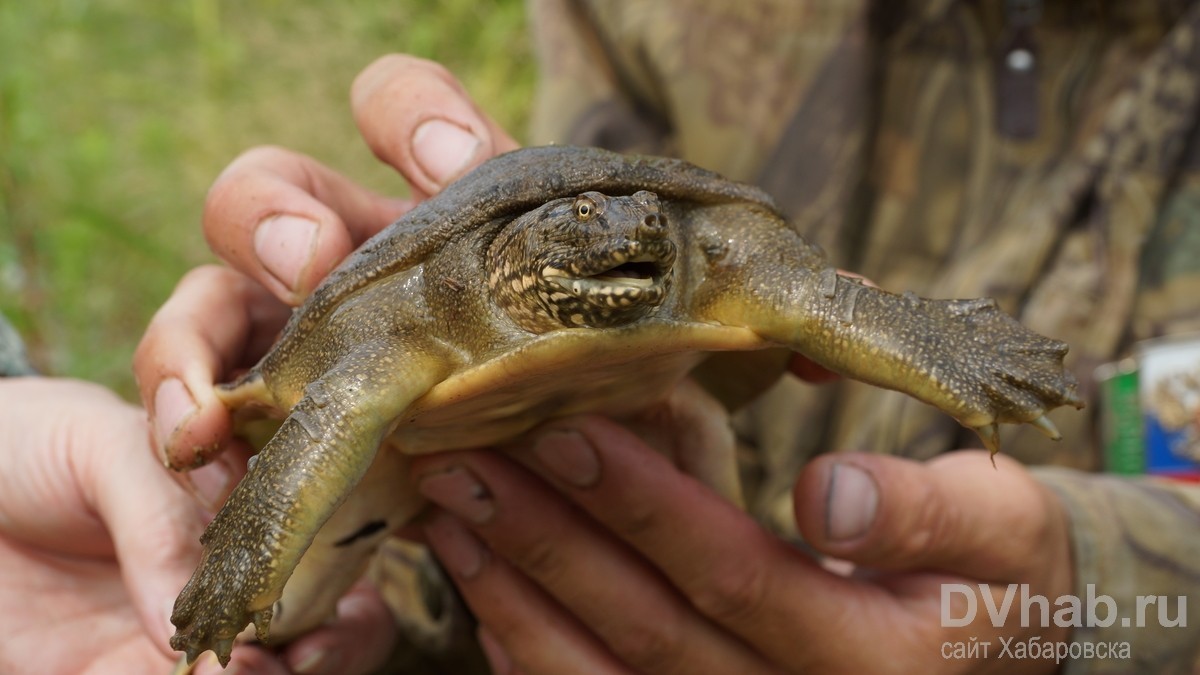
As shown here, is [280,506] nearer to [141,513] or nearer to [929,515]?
[141,513]

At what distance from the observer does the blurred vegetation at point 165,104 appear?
4391 millimetres

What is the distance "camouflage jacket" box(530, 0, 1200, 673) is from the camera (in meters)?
2.27

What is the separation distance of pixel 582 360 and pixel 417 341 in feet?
0.89

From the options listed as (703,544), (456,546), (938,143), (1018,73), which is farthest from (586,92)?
(703,544)

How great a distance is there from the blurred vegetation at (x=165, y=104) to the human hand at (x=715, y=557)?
3.16 m

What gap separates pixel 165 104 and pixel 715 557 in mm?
5658

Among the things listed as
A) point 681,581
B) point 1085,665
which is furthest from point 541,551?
point 1085,665

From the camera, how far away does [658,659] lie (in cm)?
174

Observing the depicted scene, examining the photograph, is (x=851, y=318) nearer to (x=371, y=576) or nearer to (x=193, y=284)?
(x=193, y=284)

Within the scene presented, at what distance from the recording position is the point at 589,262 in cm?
122

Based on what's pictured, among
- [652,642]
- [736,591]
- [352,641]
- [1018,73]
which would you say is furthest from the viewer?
[1018,73]

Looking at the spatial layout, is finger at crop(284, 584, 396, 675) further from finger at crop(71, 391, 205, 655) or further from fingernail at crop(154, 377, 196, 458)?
fingernail at crop(154, 377, 196, 458)

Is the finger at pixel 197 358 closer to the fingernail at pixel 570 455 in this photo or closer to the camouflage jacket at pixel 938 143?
the fingernail at pixel 570 455

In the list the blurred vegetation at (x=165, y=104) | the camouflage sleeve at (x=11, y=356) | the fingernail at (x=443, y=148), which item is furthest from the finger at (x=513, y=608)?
the blurred vegetation at (x=165, y=104)
